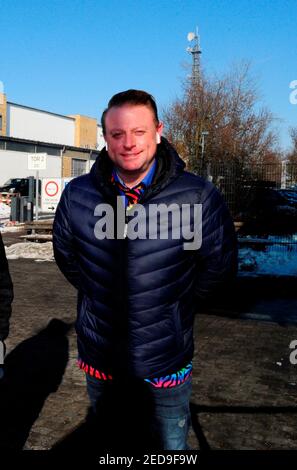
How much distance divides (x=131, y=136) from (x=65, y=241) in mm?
653

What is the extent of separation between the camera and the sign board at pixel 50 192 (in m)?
22.6

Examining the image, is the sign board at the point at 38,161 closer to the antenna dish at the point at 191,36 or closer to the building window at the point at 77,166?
the antenna dish at the point at 191,36

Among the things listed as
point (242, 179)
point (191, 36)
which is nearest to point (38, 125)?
point (191, 36)

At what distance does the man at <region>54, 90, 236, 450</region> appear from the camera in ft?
7.46

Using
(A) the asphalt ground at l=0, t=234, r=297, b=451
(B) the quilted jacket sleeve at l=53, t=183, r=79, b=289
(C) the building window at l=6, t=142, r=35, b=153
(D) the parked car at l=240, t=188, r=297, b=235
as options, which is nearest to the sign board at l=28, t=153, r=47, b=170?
(D) the parked car at l=240, t=188, r=297, b=235

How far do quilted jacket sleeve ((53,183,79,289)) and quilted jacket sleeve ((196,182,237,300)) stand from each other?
643 millimetres

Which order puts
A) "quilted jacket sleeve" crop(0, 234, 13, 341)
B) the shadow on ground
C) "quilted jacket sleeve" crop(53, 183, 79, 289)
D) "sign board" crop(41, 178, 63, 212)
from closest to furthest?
"quilted jacket sleeve" crop(53, 183, 79, 289) → "quilted jacket sleeve" crop(0, 234, 13, 341) → the shadow on ground → "sign board" crop(41, 178, 63, 212)

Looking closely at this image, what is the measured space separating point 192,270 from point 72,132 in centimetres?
6620

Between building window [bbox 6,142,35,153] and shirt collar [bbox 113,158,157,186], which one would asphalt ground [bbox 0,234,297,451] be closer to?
shirt collar [bbox 113,158,157,186]

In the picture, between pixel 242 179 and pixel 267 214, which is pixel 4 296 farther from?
pixel 267 214

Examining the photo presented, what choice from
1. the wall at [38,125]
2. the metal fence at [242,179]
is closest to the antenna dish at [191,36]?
the wall at [38,125]

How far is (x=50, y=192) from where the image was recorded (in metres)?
23.0

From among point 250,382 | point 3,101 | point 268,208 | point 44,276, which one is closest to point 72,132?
point 3,101

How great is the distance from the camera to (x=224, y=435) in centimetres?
A: 403
